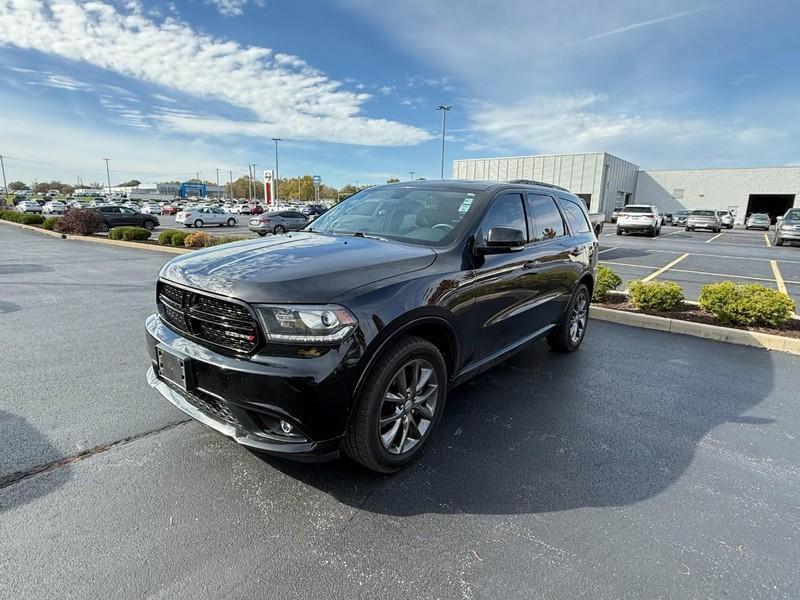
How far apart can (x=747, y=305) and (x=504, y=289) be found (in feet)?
14.5

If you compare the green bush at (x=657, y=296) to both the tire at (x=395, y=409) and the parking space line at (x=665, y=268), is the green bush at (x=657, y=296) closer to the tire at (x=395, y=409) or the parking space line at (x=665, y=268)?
the parking space line at (x=665, y=268)

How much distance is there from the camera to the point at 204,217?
3109 centimetres

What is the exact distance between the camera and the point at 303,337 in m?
2.21

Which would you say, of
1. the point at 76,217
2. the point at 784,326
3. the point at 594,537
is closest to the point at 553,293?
the point at 594,537

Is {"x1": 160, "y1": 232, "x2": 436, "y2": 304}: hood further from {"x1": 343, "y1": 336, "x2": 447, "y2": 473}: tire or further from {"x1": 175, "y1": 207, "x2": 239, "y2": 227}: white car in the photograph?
{"x1": 175, "y1": 207, "x2": 239, "y2": 227}: white car

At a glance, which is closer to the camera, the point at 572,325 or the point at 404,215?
the point at 404,215

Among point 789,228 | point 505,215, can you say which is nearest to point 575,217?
point 505,215

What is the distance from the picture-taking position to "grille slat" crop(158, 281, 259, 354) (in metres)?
2.29

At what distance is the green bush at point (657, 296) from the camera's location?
6480mm

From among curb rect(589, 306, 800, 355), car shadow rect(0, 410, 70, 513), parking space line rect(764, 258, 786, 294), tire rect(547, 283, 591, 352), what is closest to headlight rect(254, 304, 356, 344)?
car shadow rect(0, 410, 70, 513)

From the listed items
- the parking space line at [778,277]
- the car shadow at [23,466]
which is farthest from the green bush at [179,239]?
the parking space line at [778,277]

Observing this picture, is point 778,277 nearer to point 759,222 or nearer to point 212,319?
point 212,319

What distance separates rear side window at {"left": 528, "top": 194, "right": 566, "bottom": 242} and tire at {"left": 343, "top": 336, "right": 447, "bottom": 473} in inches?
71.6

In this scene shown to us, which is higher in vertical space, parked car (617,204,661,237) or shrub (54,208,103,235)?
parked car (617,204,661,237)
